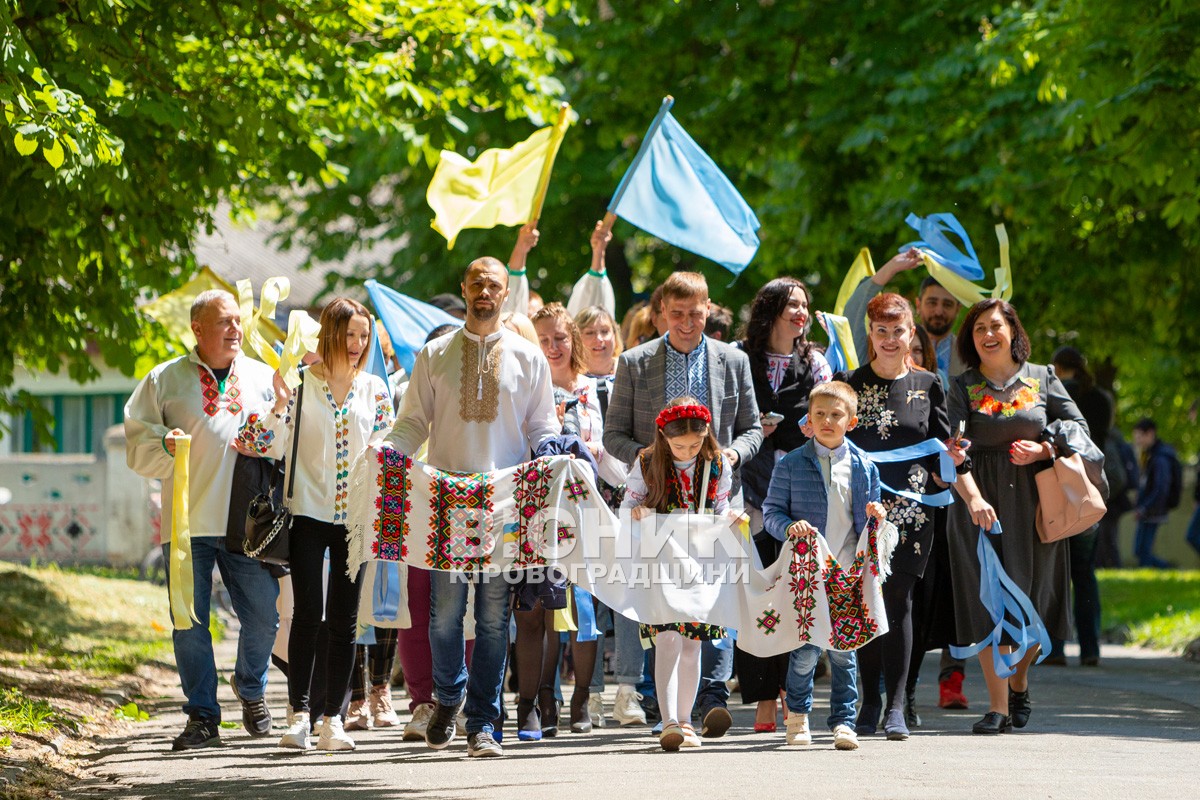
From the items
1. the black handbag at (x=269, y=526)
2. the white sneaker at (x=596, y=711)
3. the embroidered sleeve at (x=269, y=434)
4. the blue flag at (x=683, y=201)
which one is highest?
the blue flag at (x=683, y=201)

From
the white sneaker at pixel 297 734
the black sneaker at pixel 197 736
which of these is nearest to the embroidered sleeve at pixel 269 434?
the white sneaker at pixel 297 734

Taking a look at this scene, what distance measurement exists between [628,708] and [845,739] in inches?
64.7

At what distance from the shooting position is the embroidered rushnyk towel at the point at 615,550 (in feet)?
25.6

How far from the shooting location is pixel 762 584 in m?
8.23

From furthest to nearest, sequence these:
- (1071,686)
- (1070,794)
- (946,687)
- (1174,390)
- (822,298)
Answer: (1174,390) < (822,298) < (1071,686) < (946,687) < (1070,794)

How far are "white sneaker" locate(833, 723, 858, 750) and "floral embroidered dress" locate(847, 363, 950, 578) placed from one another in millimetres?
929

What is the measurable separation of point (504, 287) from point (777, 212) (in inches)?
503

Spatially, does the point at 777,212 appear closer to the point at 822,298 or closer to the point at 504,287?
the point at 822,298

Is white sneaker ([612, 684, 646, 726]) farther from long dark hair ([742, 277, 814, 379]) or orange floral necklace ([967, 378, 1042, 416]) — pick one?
orange floral necklace ([967, 378, 1042, 416])

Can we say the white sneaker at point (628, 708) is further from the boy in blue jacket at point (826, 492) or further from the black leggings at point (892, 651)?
the black leggings at point (892, 651)

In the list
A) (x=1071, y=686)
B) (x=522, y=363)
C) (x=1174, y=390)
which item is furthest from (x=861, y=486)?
→ (x=1174, y=390)

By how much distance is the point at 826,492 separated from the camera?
818cm

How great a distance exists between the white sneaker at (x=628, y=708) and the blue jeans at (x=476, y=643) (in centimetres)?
141

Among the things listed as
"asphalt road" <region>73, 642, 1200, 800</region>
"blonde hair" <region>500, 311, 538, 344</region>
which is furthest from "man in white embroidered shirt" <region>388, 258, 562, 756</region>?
"blonde hair" <region>500, 311, 538, 344</region>
